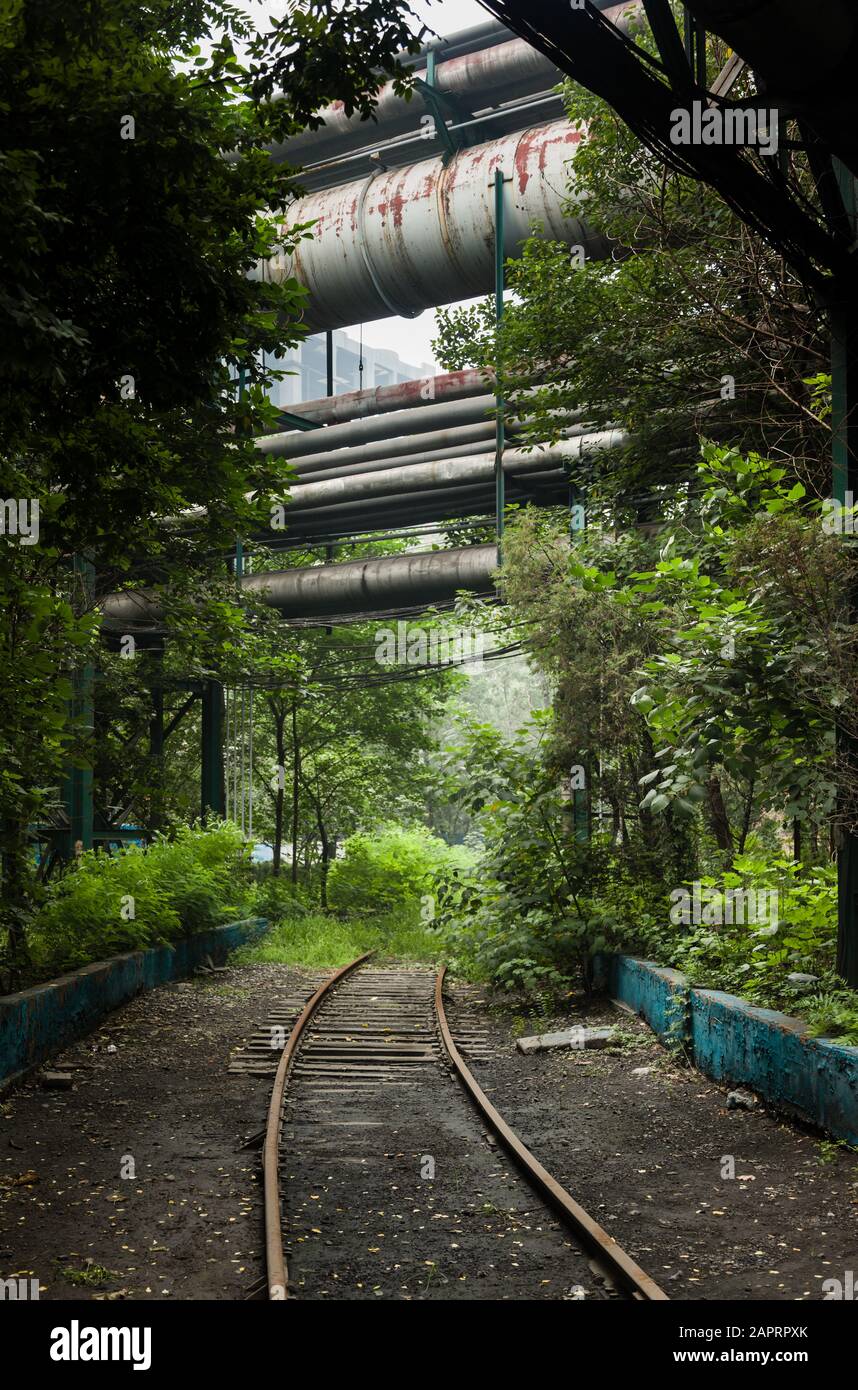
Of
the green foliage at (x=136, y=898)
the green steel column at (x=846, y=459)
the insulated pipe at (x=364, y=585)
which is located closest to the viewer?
the green steel column at (x=846, y=459)

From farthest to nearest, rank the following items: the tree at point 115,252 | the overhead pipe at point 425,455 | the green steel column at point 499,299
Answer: the overhead pipe at point 425,455
the green steel column at point 499,299
the tree at point 115,252

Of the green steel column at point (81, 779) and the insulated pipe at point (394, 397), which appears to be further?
the insulated pipe at point (394, 397)

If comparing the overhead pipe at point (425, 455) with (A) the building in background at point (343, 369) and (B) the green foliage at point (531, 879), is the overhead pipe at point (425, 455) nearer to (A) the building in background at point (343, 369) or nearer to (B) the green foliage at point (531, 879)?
(B) the green foliage at point (531, 879)

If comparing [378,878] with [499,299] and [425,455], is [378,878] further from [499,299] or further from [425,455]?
[499,299]

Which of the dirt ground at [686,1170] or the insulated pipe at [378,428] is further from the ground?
the insulated pipe at [378,428]

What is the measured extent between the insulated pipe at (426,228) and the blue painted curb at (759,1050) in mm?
10505

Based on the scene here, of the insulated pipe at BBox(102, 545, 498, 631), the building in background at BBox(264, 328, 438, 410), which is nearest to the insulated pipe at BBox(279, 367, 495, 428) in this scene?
the insulated pipe at BBox(102, 545, 498, 631)

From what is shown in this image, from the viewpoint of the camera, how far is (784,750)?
8.09 m

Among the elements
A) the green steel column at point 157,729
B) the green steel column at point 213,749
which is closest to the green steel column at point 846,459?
the green steel column at point 157,729

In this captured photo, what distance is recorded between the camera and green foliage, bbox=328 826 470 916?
88.7 feet

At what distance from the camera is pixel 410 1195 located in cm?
629

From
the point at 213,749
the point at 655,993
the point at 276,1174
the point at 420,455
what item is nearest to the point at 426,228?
the point at 420,455

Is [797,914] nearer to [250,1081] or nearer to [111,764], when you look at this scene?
[250,1081]

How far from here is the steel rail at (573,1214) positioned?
4703 mm
